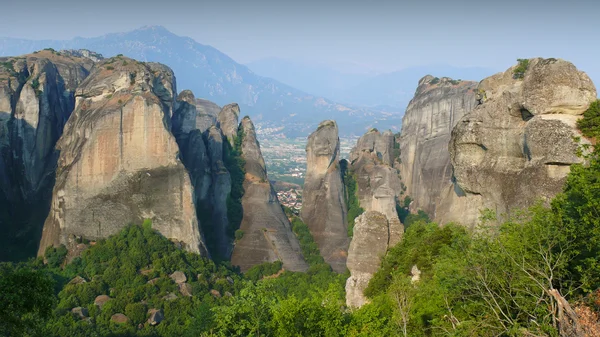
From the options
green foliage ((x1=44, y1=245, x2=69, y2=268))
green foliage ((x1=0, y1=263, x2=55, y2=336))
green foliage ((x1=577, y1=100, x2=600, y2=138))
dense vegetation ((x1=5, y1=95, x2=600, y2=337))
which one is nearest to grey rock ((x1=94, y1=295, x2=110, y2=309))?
dense vegetation ((x1=5, y1=95, x2=600, y2=337))

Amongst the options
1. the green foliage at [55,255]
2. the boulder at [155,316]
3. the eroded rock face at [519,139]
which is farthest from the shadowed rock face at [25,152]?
the eroded rock face at [519,139]

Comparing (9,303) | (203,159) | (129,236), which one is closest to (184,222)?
(129,236)

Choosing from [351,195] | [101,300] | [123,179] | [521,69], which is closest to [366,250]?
[521,69]

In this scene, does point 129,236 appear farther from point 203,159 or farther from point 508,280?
point 508,280

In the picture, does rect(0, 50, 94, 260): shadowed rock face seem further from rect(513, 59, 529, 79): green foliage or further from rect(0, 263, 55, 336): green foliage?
rect(513, 59, 529, 79): green foliage

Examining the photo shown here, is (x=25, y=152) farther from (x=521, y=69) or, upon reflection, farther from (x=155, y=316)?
(x=521, y=69)

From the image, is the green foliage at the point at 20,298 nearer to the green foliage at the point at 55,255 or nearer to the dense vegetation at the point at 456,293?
the dense vegetation at the point at 456,293
